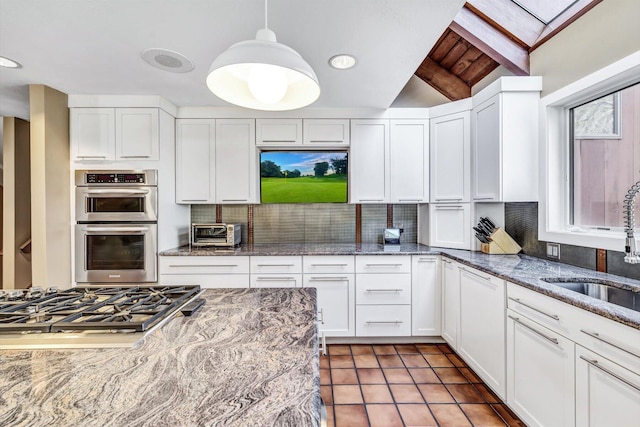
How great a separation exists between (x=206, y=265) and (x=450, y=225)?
96.0 inches

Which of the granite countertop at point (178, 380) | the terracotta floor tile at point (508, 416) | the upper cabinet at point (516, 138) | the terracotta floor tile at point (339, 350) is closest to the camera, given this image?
the granite countertop at point (178, 380)

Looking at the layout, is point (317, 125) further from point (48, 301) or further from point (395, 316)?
point (48, 301)

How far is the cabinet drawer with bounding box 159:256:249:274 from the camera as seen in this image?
274cm

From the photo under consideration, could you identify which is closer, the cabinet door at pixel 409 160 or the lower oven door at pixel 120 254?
the lower oven door at pixel 120 254

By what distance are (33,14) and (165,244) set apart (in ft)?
6.14

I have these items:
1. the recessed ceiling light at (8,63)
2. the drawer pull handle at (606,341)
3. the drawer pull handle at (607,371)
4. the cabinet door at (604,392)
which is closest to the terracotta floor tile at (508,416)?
the cabinet door at (604,392)

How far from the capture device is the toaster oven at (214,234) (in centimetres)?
301

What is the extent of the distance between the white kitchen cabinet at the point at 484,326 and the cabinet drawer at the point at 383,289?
51cm

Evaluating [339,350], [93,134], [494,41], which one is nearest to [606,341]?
[339,350]

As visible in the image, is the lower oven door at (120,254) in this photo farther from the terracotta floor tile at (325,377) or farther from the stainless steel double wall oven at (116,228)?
the terracotta floor tile at (325,377)

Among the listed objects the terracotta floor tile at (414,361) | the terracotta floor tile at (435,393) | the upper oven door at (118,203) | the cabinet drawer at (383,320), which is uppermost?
the upper oven door at (118,203)

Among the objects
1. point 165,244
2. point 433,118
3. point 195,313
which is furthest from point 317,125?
point 195,313

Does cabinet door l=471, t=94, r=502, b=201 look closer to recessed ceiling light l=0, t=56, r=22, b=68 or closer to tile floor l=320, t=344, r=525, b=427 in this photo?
tile floor l=320, t=344, r=525, b=427

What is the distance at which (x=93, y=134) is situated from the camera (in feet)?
8.98
